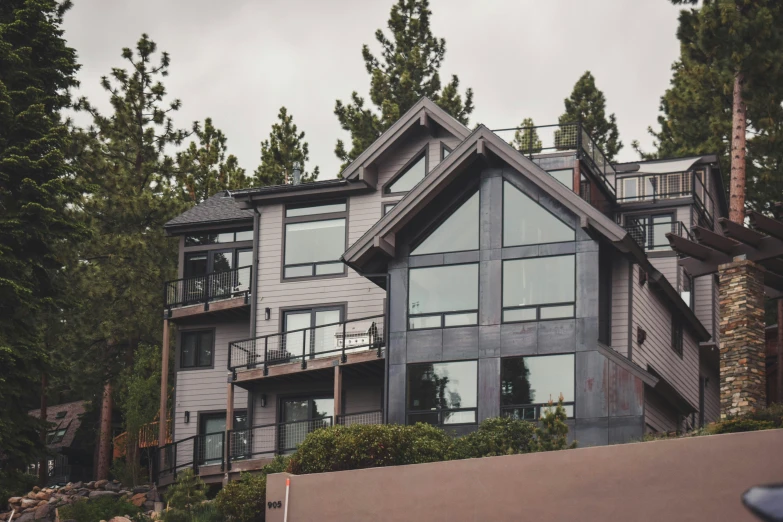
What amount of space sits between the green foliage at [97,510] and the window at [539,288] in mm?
10534

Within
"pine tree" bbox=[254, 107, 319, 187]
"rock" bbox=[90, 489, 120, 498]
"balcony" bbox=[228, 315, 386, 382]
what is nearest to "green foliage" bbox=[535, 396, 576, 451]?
"balcony" bbox=[228, 315, 386, 382]

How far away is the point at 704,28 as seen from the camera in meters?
31.8

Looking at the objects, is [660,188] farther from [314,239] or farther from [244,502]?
[244,502]

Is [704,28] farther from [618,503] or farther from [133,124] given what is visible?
[133,124]

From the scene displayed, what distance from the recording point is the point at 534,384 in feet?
87.2

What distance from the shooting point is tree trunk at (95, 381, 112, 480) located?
4131cm

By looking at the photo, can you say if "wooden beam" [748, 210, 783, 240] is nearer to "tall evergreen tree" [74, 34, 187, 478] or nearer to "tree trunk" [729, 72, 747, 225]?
"tree trunk" [729, 72, 747, 225]

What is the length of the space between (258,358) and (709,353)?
538 inches

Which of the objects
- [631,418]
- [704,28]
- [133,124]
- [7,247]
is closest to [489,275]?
[631,418]

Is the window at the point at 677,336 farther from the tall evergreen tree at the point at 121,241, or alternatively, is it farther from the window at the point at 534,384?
the tall evergreen tree at the point at 121,241

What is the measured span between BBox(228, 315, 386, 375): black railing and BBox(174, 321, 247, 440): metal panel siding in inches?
56.5

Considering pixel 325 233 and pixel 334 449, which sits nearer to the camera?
pixel 334 449

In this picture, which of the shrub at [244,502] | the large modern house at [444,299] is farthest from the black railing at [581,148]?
the shrub at [244,502]

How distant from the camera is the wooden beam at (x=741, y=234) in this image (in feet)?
75.3
